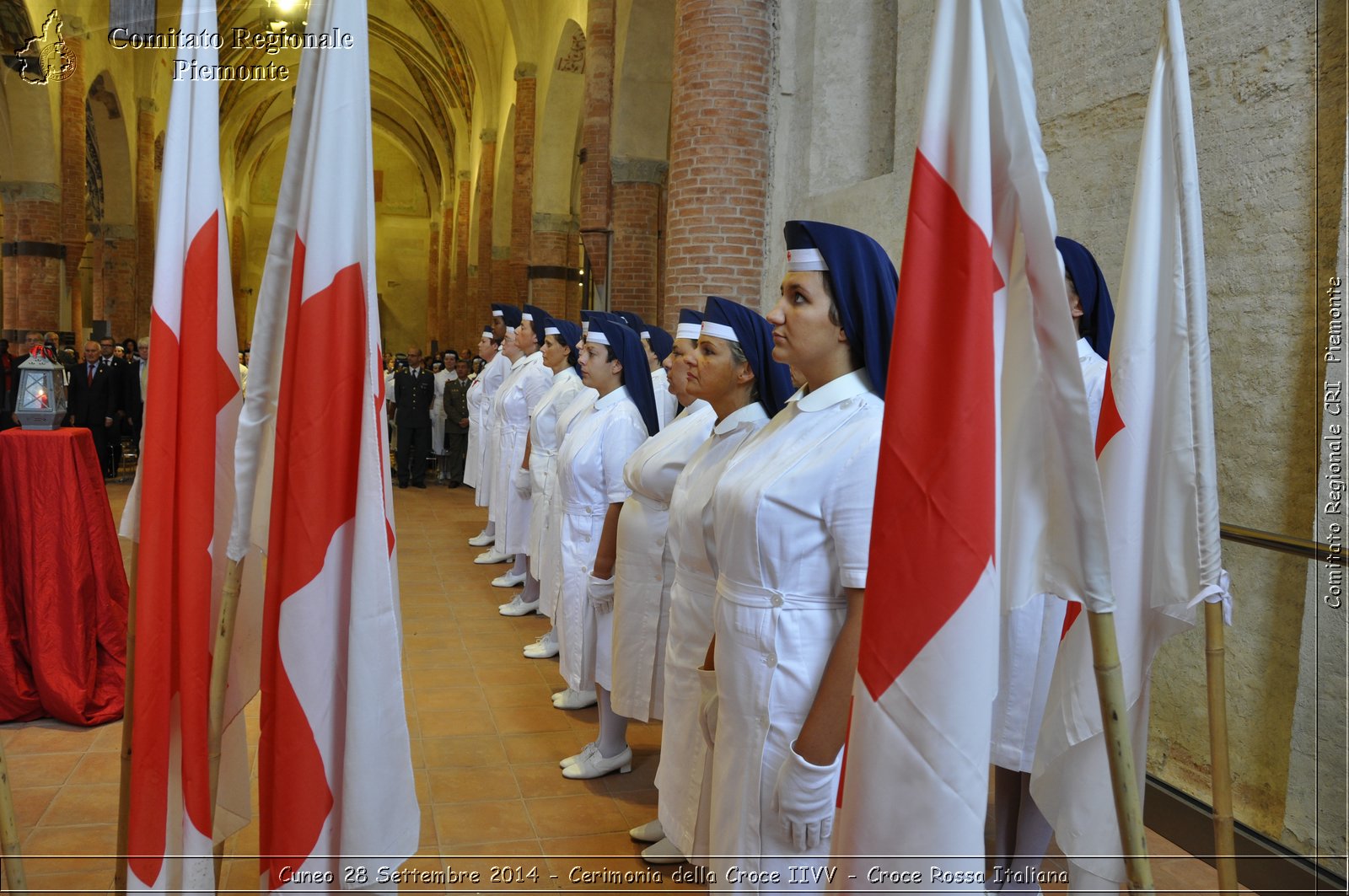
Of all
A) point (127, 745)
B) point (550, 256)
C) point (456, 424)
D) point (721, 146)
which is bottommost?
point (456, 424)

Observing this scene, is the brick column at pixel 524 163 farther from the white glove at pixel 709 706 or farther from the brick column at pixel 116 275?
the white glove at pixel 709 706

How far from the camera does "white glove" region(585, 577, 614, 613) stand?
4602mm

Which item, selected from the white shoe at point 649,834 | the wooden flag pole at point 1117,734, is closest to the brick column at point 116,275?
the white shoe at point 649,834

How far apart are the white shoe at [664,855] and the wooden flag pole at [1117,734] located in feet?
7.81

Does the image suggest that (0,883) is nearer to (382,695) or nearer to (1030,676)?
(382,695)

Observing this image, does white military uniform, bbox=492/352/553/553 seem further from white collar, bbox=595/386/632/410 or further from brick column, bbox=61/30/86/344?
brick column, bbox=61/30/86/344

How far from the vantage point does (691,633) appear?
10.3 feet

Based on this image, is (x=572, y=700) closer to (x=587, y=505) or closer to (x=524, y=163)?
(x=587, y=505)

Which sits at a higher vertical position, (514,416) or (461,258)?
(461,258)

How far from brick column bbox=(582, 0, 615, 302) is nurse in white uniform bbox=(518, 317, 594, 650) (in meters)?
6.23

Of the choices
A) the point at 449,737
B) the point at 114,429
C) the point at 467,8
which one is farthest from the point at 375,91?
the point at 449,737

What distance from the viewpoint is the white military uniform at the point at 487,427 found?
9.73 m

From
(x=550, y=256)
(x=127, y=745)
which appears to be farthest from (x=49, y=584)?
(x=550, y=256)

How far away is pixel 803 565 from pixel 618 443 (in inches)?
103
